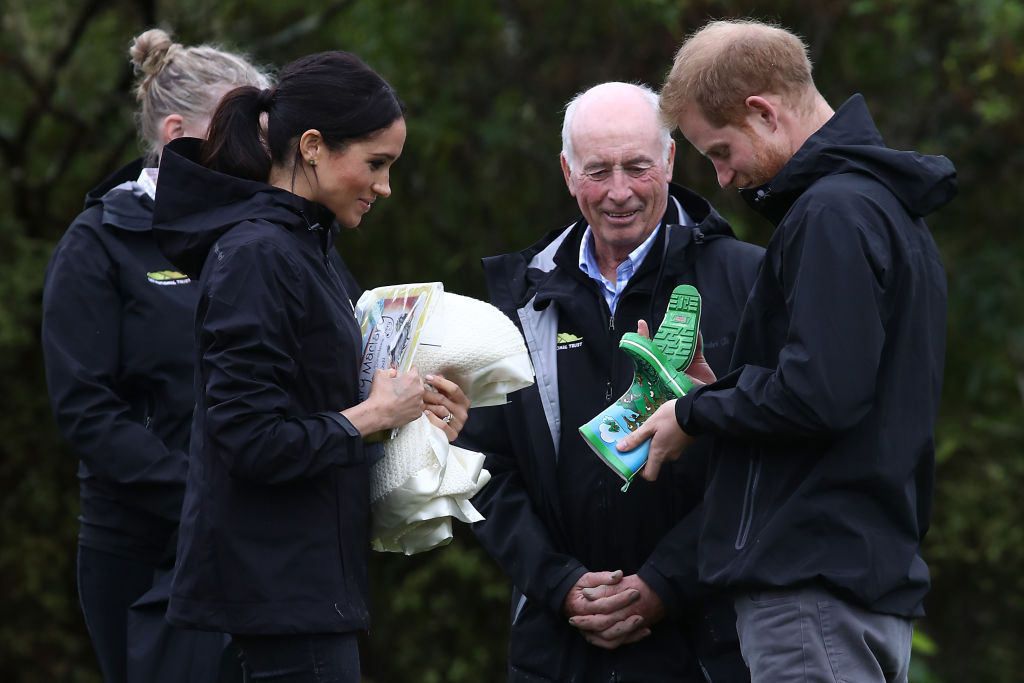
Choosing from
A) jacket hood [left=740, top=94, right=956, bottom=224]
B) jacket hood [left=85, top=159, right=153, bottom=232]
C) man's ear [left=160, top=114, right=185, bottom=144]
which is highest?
jacket hood [left=740, top=94, right=956, bottom=224]

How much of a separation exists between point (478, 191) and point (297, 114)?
14.3ft

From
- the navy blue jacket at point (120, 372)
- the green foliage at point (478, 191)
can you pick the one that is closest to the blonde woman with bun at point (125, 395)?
the navy blue jacket at point (120, 372)

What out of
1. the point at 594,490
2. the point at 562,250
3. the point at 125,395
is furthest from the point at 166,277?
the point at 594,490

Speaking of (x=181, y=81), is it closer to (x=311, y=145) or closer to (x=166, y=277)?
(x=166, y=277)

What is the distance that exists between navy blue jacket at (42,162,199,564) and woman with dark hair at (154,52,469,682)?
0.77 metres

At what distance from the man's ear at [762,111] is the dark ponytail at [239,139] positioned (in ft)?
3.40

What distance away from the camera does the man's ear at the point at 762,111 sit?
2648 millimetres

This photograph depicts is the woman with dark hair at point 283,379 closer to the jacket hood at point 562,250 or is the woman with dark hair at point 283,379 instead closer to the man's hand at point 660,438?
the man's hand at point 660,438

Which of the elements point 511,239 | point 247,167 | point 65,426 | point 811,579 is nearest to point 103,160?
point 511,239

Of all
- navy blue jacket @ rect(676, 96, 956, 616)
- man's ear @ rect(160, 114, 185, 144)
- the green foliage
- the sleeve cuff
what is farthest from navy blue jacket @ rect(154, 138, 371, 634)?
the green foliage

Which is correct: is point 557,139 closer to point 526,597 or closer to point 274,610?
point 526,597

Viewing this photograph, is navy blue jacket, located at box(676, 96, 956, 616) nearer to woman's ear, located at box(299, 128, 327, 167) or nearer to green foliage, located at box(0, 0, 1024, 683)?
woman's ear, located at box(299, 128, 327, 167)

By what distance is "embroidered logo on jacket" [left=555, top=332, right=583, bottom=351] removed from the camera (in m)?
3.26

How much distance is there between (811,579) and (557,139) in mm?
4594
